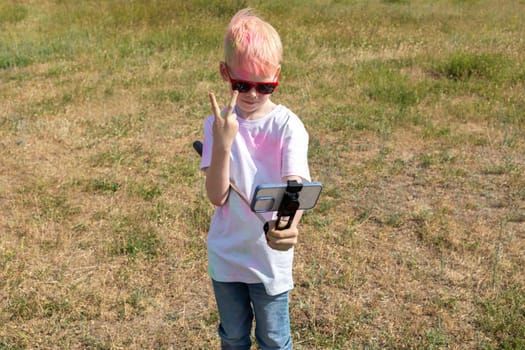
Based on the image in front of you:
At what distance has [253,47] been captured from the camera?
1938mm

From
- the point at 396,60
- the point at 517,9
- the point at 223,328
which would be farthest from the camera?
the point at 517,9

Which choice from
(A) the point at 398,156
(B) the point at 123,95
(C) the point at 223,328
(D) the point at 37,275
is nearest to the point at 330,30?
(B) the point at 123,95

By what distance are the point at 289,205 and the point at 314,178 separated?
348cm

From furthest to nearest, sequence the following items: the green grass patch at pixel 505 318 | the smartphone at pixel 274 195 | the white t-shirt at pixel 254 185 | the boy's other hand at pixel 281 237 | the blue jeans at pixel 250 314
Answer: the green grass patch at pixel 505 318 < the blue jeans at pixel 250 314 < the white t-shirt at pixel 254 185 < the boy's other hand at pixel 281 237 < the smartphone at pixel 274 195

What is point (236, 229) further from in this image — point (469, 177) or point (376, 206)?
point (469, 177)

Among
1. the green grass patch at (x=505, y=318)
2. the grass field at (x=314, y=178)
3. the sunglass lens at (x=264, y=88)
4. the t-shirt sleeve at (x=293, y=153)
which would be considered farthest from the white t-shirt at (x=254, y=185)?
the green grass patch at (x=505, y=318)

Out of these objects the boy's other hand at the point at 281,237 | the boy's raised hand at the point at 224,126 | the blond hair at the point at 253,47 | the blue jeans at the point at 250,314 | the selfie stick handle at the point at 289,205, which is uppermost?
the blond hair at the point at 253,47

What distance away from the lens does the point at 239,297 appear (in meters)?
2.27

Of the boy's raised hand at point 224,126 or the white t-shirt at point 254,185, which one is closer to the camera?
the boy's raised hand at point 224,126

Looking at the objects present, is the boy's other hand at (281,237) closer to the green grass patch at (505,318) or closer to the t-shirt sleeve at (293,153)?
the t-shirt sleeve at (293,153)

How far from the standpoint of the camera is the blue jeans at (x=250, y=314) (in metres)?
2.21

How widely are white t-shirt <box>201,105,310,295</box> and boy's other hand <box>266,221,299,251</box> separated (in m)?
0.18

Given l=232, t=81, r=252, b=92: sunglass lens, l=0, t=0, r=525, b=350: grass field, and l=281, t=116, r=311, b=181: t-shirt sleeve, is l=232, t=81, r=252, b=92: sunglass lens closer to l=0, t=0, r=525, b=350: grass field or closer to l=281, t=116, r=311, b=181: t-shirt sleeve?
l=281, t=116, r=311, b=181: t-shirt sleeve

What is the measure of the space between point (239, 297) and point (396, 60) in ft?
23.3
